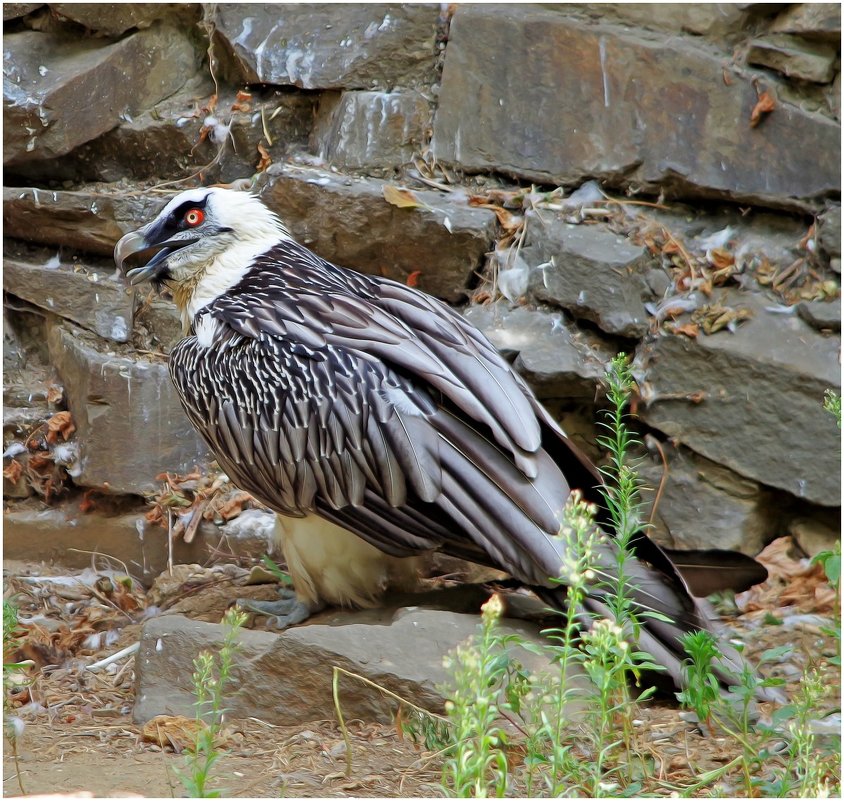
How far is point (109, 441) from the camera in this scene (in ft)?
19.1

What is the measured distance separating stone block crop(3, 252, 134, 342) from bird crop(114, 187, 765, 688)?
150cm

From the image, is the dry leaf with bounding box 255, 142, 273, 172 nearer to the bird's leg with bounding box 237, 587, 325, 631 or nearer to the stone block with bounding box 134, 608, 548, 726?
the bird's leg with bounding box 237, 587, 325, 631

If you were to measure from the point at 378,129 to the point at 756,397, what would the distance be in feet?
7.82

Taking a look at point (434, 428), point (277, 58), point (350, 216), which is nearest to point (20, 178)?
point (277, 58)

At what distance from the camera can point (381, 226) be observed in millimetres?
5676

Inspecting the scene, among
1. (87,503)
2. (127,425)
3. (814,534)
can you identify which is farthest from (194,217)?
(814,534)

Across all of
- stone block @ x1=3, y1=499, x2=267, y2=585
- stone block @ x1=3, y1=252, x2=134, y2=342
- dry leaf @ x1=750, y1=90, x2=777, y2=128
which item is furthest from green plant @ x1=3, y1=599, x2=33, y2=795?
dry leaf @ x1=750, y1=90, x2=777, y2=128

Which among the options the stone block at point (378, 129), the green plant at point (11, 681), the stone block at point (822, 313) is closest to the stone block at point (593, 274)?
the stone block at point (822, 313)

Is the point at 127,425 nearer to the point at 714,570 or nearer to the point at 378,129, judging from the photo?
the point at 378,129

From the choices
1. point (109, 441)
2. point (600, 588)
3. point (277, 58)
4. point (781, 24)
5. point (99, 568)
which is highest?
point (781, 24)

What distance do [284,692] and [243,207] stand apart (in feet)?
6.61

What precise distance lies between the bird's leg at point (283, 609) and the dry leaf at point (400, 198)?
2065mm

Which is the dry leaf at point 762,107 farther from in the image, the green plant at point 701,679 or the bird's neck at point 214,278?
the green plant at point 701,679

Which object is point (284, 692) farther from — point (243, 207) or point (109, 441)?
point (109, 441)
